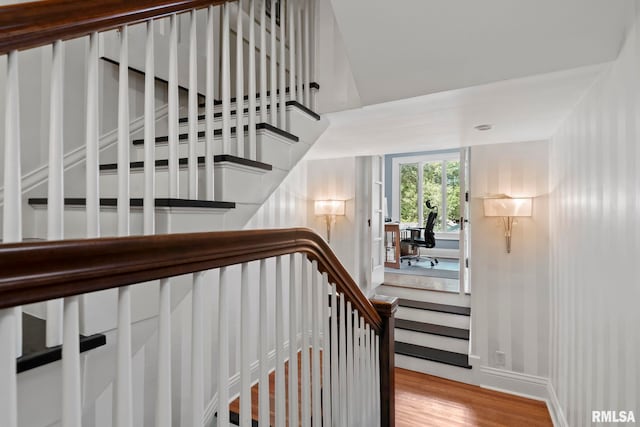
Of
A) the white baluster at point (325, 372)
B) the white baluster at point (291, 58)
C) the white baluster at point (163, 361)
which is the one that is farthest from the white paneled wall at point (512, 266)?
the white baluster at point (163, 361)

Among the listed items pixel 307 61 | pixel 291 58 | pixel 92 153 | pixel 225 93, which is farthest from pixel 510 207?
pixel 92 153

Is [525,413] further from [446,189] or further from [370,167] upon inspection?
[446,189]

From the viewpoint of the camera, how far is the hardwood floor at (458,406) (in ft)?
8.89

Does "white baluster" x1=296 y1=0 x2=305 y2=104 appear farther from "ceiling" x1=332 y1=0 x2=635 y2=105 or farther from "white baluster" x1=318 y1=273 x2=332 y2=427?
"white baluster" x1=318 y1=273 x2=332 y2=427

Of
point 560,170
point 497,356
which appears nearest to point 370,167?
point 560,170

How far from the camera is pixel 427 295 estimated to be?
13.7ft

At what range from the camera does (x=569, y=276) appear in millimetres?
2256

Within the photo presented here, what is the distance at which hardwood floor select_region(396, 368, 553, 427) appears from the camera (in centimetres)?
271

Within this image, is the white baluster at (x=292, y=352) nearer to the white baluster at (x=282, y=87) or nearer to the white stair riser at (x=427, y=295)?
the white baluster at (x=282, y=87)

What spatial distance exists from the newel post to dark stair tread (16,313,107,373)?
1.33 metres

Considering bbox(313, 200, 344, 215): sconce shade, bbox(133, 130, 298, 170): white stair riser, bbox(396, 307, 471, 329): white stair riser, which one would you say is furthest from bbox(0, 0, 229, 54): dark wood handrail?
bbox(396, 307, 471, 329): white stair riser

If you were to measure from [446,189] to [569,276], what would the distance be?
6137 millimetres

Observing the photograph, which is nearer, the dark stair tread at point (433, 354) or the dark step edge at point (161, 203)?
the dark step edge at point (161, 203)

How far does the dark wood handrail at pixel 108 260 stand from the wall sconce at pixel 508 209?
2.83 metres
